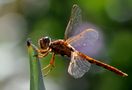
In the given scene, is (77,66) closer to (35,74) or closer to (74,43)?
(74,43)

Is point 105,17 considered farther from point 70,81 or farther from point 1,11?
point 1,11

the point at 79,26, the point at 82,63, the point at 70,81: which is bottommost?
the point at 70,81

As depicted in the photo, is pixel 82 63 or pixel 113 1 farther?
pixel 113 1

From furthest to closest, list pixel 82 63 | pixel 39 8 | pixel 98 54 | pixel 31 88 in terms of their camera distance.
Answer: pixel 39 8 → pixel 98 54 → pixel 82 63 → pixel 31 88

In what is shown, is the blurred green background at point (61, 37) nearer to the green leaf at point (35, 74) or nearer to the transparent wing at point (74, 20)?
the transparent wing at point (74, 20)

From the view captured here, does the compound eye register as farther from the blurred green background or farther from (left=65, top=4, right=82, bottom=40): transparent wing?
the blurred green background

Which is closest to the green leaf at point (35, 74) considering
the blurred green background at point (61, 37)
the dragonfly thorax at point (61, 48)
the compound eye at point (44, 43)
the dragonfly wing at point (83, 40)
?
the compound eye at point (44, 43)

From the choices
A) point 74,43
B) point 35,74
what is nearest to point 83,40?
point 74,43

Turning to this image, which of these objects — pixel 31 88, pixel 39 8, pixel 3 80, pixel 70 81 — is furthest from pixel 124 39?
pixel 31 88
